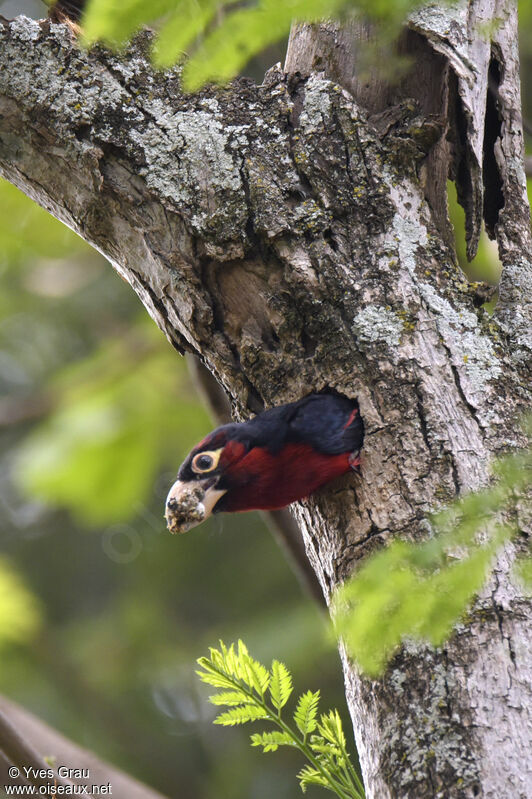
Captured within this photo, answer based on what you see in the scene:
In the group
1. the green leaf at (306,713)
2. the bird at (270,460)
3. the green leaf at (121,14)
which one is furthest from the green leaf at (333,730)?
the green leaf at (121,14)

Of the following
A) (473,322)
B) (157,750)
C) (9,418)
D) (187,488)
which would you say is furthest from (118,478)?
(157,750)

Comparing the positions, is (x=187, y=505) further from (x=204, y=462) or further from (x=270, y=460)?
(x=270, y=460)

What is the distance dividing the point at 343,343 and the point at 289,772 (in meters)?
5.38

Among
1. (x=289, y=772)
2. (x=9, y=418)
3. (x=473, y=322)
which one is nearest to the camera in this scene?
(x=473, y=322)

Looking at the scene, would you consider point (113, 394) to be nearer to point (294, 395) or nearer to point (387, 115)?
point (294, 395)

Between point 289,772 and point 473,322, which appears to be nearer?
point 473,322

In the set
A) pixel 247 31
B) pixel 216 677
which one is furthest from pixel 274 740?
pixel 247 31

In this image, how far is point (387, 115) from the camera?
2.77m

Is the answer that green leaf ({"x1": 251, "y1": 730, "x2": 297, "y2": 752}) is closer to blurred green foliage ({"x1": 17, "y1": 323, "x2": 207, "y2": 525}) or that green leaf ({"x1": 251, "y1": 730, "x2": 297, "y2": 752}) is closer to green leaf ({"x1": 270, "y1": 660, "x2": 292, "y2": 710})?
green leaf ({"x1": 270, "y1": 660, "x2": 292, "y2": 710})

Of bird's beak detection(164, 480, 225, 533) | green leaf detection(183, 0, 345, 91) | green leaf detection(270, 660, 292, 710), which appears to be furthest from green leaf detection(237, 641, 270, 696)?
green leaf detection(183, 0, 345, 91)

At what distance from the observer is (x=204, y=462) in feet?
8.59

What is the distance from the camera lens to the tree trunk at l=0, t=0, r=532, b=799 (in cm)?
238

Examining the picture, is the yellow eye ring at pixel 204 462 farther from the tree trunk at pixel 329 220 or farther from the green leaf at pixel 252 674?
the green leaf at pixel 252 674

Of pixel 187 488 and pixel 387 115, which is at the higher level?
pixel 387 115
